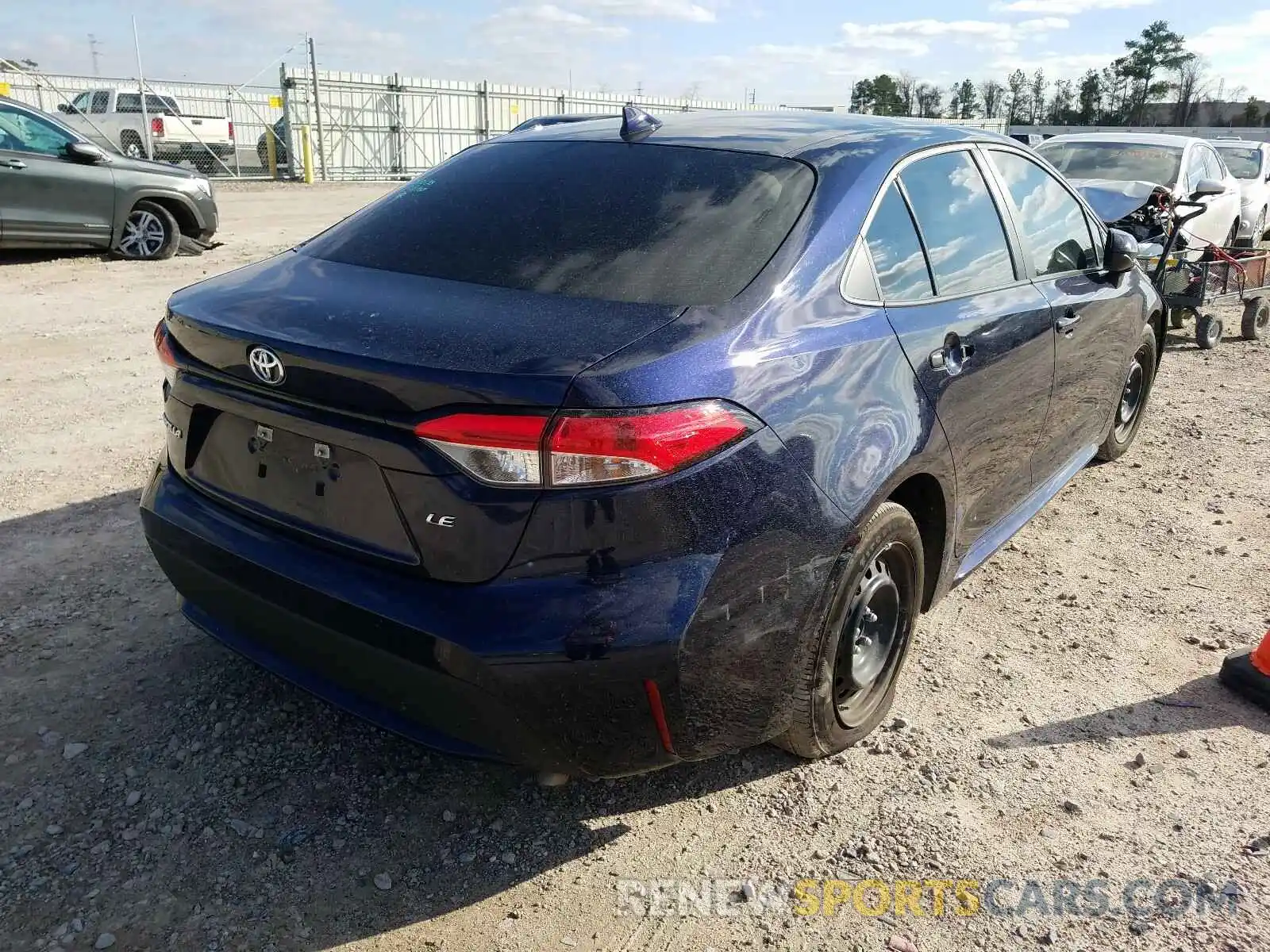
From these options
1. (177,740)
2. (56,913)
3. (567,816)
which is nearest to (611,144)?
(567,816)

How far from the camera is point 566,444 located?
2033 millimetres

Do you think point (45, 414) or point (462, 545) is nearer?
point (462, 545)

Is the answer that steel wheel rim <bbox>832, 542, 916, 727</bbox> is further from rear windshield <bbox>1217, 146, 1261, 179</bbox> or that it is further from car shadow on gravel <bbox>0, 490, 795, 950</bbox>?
rear windshield <bbox>1217, 146, 1261, 179</bbox>

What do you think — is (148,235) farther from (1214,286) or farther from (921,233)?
(1214,286)

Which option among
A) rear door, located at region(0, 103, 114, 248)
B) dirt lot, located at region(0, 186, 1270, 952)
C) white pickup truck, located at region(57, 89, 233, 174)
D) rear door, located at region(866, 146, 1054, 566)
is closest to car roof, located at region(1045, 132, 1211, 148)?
dirt lot, located at region(0, 186, 1270, 952)

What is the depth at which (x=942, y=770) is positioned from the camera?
294 centimetres

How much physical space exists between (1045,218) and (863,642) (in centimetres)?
210

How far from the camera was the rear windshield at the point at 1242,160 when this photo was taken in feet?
46.2

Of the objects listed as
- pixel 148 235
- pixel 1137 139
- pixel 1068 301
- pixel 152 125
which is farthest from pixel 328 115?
pixel 1068 301

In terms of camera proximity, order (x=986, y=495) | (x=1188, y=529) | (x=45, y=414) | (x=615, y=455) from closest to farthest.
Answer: (x=615, y=455) < (x=986, y=495) < (x=1188, y=529) < (x=45, y=414)

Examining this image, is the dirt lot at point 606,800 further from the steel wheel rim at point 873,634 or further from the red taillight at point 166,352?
the red taillight at point 166,352

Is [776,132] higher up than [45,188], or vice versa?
[776,132]

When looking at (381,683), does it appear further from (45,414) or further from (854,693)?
(45,414)

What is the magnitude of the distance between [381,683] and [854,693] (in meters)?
1.36
